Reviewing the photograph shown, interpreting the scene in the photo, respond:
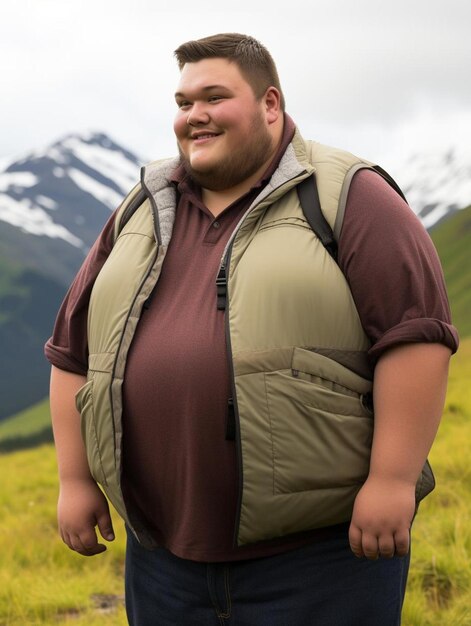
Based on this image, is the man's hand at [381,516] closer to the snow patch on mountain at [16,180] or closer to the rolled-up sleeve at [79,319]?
the rolled-up sleeve at [79,319]

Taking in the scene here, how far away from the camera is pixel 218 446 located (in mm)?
2359

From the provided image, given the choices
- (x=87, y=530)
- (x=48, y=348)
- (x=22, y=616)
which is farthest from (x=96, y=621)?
(x=48, y=348)

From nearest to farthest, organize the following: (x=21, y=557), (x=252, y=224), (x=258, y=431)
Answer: (x=258, y=431) → (x=252, y=224) → (x=21, y=557)

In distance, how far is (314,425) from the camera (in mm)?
2250

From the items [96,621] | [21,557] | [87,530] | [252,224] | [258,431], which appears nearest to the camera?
[258,431]

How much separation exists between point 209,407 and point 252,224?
53 centimetres

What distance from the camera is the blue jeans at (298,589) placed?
2402 millimetres

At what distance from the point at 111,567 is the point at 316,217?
3.76 m

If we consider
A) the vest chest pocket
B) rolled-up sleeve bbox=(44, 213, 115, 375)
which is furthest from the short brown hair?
the vest chest pocket

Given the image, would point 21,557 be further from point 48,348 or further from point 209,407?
point 209,407

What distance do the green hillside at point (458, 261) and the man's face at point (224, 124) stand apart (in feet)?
103

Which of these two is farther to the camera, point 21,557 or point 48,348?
point 21,557

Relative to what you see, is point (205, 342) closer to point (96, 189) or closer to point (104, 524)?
point (104, 524)

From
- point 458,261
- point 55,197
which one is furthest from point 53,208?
point 458,261
